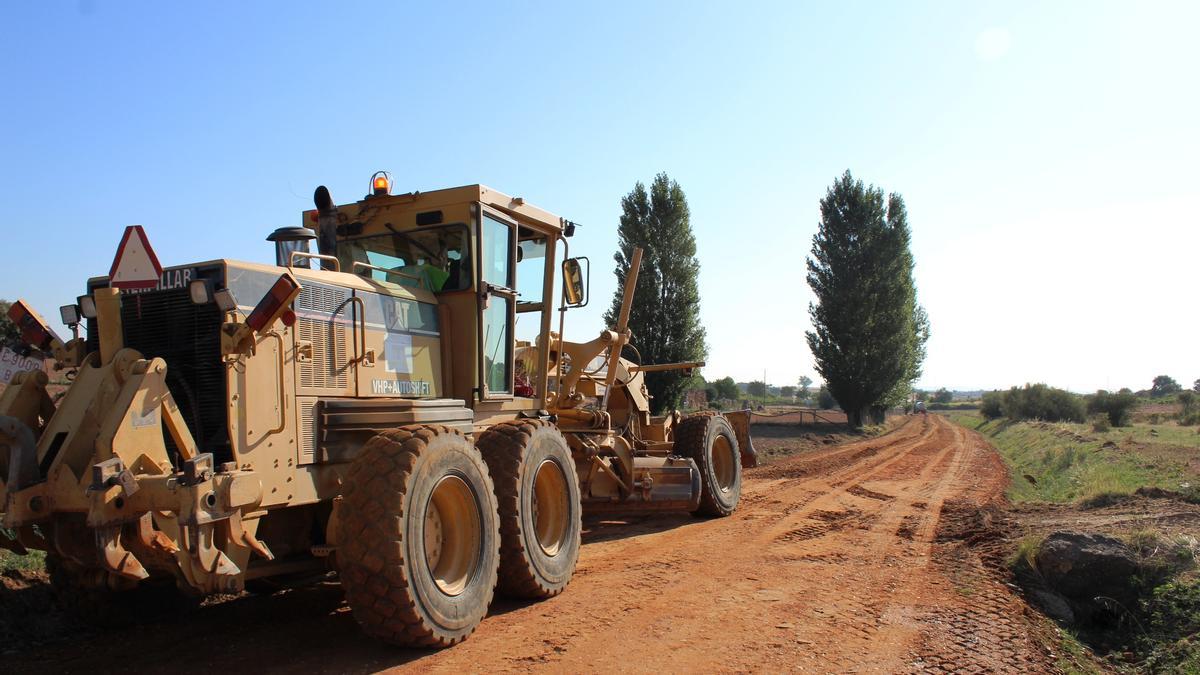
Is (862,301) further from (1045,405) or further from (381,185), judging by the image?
(381,185)

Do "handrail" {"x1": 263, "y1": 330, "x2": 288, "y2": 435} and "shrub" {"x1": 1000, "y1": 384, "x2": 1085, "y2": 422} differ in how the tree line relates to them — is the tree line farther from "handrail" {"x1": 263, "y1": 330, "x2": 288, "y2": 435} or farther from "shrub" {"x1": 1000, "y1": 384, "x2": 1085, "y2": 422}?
"handrail" {"x1": 263, "y1": 330, "x2": 288, "y2": 435}

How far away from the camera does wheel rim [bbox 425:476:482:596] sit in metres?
5.22

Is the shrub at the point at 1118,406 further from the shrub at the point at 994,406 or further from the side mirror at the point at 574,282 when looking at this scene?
the side mirror at the point at 574,282

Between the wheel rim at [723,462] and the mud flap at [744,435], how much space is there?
610 millimetres

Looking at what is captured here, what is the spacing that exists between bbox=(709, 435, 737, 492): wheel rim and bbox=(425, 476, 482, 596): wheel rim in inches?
245

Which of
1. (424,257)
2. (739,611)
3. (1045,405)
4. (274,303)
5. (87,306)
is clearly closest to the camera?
(274,303)

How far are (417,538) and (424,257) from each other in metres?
2.92

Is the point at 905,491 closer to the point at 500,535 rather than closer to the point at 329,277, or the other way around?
the point at 500,535

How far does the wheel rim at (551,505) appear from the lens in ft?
21.7

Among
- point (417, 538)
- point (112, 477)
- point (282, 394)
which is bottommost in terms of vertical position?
point (417, 538)

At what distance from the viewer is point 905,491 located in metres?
13.1

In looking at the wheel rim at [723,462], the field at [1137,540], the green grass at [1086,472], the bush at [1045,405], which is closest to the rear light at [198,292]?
the field at [1137,540]

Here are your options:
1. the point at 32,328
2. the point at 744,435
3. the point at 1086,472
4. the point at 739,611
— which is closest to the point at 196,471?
the point at 32,328

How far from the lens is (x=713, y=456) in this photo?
11.2 m
